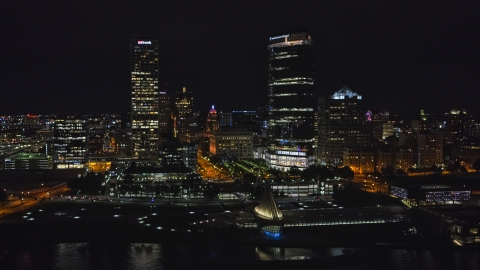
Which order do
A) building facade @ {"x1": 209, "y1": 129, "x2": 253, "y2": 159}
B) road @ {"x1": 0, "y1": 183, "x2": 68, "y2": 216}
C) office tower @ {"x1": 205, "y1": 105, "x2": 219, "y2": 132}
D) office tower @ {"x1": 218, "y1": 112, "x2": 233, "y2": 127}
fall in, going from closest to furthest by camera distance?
road @ {"x1": 0, "y1": 183, "x2": 68, "y2": 216} < building facade @ {"x1": 209, "y1": 129, "x2": 253, "y2": 159} < office tower @ {"x1": 205, "y1": 105, "x2": 219, "y2": 132} < office tower @ {"x1": 218, "y1": 112, "x2": 233, "y2": 127}

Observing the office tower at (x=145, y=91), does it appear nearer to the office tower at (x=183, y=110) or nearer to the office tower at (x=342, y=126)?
the office tower at (x=342, y=126)

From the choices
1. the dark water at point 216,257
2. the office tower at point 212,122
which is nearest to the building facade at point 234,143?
the office tower at point 212,122

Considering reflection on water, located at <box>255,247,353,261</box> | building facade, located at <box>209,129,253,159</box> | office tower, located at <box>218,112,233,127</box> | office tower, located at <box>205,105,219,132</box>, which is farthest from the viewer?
office tower, located at <box>218,112,233,127</box>

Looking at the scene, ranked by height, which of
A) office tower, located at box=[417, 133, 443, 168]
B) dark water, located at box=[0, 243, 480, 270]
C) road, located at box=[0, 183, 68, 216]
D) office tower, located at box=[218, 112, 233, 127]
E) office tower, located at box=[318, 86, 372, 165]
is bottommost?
dark water, located at box=[0, 243, 480, 270]

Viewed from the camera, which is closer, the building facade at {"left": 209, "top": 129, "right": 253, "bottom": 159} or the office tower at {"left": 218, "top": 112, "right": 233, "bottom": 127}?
the building facade at {"left": 209, "top": 129, "right": 253, "bottom": 159}

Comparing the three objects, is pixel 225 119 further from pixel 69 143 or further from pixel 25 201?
pixel 25 201

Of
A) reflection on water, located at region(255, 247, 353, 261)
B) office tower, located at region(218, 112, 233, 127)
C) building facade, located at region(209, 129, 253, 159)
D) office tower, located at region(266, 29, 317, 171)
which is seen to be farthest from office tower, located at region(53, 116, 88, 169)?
office tower, located at region(218, 112, 233, 127)

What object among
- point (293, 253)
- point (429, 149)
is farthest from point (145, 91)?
point (293, 253)

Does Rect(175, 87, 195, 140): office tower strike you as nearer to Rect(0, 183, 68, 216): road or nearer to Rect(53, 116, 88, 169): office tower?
Rect(53, 116, 88, 169): office tower
